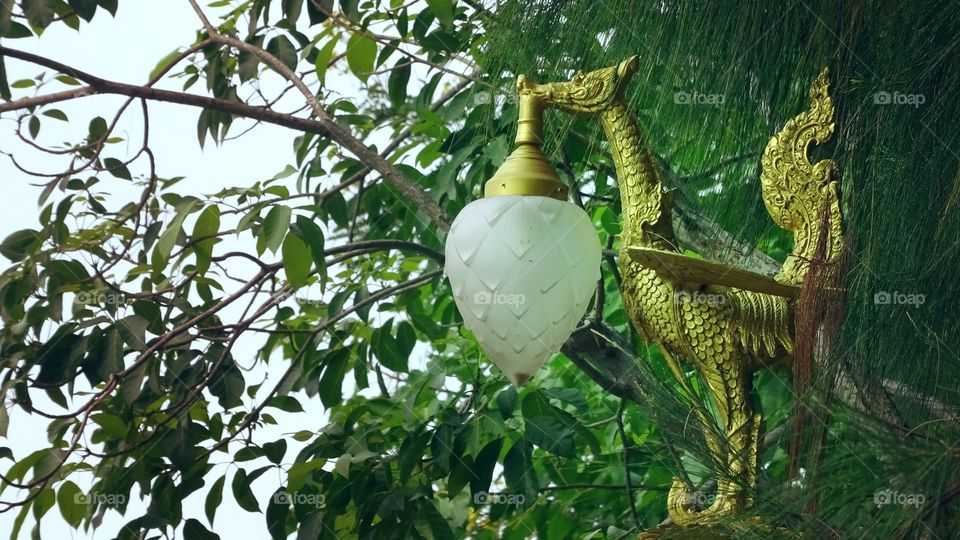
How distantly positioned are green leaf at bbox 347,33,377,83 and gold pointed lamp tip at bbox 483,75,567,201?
3.54 ft

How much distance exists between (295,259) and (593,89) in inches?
32.1

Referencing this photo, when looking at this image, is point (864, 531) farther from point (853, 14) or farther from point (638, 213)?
point (853, 14)

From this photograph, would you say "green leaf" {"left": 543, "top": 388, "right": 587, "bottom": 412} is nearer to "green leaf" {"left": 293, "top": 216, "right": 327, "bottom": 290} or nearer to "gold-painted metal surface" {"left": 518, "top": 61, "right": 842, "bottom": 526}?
"green leaf" {"left": 293, "top": 216, "right": 327, "bottom": 290}

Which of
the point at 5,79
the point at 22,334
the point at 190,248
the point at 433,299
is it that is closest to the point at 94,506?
the point at 22,334

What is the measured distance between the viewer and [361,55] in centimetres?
256

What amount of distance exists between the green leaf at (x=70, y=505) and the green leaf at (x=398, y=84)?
104 centimetres

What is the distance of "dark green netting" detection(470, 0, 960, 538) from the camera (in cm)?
133

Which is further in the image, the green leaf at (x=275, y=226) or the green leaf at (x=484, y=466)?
the green leaf at (x=484, y=466)

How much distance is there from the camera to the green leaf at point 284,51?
268 centimetres

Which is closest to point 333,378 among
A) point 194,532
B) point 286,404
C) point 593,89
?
point 286,404

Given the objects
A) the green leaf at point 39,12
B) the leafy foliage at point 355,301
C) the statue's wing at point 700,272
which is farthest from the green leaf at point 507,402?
the green leaf at point 39,12

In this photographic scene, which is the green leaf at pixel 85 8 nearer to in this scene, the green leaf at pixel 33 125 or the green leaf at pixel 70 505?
the green leaf at pixel 33 125

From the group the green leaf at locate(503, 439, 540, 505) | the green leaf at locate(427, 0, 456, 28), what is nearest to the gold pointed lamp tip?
the green leaf at locate(427, 0, 456, 28)

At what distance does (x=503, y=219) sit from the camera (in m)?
1.39
